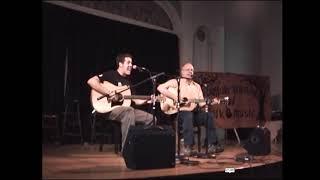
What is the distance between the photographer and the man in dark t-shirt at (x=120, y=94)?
11.6 ft

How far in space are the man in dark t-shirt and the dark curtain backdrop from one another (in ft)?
0.16

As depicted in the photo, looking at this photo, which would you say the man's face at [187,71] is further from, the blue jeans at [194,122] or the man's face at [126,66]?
the man's face at [126,66]

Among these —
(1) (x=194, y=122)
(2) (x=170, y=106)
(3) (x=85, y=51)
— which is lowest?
(1) (x=194, y=122)

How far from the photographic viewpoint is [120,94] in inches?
142

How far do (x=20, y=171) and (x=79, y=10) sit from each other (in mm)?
1153

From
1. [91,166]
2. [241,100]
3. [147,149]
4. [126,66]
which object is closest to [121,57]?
[126,66]

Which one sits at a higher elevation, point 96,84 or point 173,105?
point 96,84

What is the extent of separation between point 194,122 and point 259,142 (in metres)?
0.59

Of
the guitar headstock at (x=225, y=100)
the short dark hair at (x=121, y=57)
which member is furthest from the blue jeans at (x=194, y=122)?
the short dark hair at (x=121, y=57)

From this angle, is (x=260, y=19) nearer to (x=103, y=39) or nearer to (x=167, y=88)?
(x=167, y=88)

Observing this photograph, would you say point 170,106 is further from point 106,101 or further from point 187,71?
point 106,101

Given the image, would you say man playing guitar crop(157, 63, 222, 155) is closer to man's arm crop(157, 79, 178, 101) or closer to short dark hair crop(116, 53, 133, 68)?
man's arm crop(157, 79, 178, 101)

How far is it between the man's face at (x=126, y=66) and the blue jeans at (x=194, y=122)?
0.48 metres

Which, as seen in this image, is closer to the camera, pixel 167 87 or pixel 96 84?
pixel 96 84
